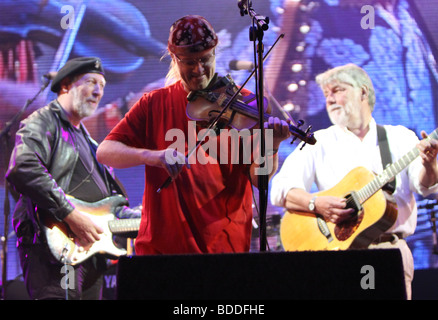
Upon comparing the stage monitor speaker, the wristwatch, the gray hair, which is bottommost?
the stage monitor speaker

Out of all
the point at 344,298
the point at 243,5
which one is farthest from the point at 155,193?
the point at 344,298

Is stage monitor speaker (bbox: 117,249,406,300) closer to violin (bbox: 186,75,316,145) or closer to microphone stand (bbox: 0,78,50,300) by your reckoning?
violin (bbox: 186,75,316,145)

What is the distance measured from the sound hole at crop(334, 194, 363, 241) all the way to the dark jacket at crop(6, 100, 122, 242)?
5.23 ft

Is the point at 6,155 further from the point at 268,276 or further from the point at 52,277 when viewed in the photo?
the point at 268,276

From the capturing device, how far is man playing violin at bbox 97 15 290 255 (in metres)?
2.23

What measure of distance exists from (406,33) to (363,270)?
2834 mm

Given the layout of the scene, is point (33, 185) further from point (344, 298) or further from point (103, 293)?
point (344, 298)

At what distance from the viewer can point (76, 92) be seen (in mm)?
3957

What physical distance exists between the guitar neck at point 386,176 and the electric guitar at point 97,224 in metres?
1.57

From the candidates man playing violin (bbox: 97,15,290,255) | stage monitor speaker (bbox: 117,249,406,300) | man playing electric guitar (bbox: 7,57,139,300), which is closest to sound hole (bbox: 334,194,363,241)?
man playing violin (bbox: 97,15,290,255)

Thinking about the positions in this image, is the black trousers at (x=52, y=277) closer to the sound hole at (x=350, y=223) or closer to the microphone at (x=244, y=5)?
the sound hole at (x=350, y=223)

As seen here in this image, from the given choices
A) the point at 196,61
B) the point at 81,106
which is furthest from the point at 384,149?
the point at 81,106

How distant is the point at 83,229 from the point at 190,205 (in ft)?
5.47

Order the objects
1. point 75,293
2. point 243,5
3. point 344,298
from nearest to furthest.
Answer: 1. point 344,298
2. point 243,5
3. point 75,293
